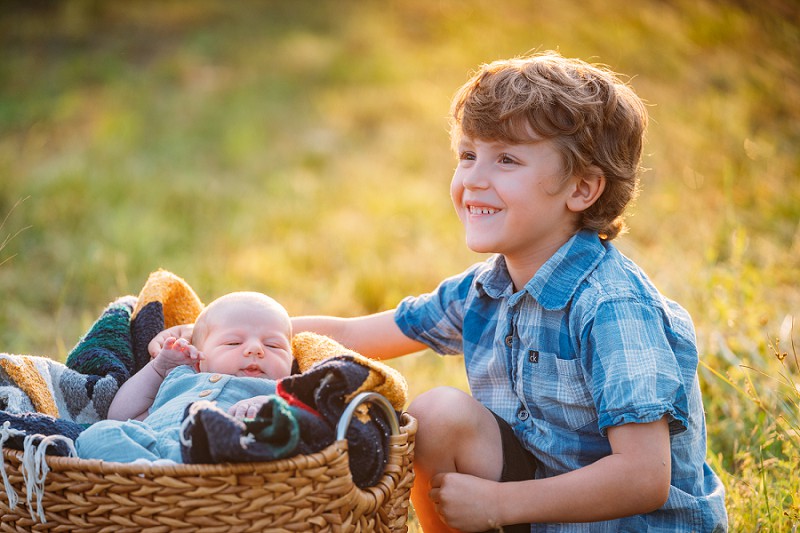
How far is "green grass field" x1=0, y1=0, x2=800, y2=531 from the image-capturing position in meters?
3.30

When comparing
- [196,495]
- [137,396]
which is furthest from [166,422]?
[196,495]

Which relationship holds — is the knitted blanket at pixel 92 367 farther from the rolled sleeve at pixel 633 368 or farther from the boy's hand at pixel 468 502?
the rolled sleeve at pixel 633 368

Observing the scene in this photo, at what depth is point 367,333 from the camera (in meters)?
2.46

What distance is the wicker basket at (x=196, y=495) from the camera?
154 cm

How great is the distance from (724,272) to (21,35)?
302 inches

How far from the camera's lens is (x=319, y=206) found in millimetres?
5598

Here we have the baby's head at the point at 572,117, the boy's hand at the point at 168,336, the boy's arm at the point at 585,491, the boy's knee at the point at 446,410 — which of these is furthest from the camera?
the boy's hand at the point at 168,336

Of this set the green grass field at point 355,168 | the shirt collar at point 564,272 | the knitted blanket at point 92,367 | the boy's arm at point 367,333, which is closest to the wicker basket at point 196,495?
the knitted blanket at point 92,367

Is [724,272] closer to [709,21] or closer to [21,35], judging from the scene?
[709,21]

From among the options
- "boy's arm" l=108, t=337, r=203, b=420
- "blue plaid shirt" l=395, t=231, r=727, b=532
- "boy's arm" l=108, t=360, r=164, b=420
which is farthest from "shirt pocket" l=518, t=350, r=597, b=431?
"boy's arm" l=108, t=360, r=164, b=420

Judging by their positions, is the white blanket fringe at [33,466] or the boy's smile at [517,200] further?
the boy's smile at [517,200]

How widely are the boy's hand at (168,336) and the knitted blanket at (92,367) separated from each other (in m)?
0.05

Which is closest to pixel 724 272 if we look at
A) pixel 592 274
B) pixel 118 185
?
pixel 592 274

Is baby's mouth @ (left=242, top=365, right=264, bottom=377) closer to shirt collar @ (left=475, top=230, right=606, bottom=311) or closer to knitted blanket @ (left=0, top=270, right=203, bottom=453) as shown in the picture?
knitted blanket @ (left=0, top=270, right=203, bottom=453)
